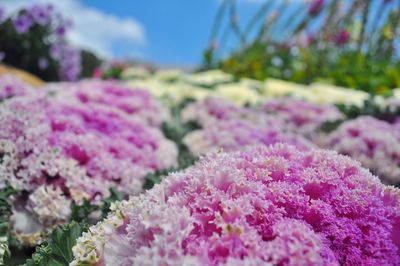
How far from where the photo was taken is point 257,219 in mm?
1622

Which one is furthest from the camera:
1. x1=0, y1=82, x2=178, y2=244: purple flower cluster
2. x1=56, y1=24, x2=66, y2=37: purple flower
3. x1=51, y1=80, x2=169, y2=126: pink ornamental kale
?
x1=56, y1=24, x2=66, y2=37: purple flower

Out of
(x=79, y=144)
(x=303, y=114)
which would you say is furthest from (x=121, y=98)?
(x=303, y=114)

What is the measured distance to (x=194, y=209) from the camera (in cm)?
163

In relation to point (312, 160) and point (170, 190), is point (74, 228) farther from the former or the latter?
point (312, 160)

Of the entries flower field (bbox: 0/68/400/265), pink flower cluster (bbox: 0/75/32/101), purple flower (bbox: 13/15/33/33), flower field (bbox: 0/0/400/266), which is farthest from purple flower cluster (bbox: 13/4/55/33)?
pink flower cluster (bbox: 0/75/32/101)

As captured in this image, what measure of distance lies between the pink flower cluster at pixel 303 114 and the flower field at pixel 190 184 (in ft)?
0.05

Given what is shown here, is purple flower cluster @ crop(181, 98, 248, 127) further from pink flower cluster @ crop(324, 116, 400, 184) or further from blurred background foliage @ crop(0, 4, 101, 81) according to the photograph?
blurred background foliage @ crop(0, 4, 101, 81)

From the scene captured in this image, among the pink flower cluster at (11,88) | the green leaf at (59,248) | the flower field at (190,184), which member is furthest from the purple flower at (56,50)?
the green leaf at (59,248)

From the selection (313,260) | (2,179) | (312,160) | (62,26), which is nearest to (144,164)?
(2,179)

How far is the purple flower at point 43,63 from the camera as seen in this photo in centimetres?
1145

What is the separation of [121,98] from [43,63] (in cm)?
723

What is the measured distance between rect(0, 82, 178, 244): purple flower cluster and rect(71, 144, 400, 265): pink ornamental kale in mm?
1045

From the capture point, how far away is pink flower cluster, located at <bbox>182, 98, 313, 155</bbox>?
4301 millimetres

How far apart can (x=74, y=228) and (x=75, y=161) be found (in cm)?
94
